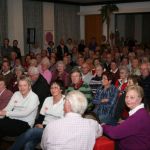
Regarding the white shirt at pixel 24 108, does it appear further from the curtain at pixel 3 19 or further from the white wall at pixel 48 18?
the white wall at pixel 48 18

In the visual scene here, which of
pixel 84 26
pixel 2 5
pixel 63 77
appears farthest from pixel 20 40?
pixel 63 77

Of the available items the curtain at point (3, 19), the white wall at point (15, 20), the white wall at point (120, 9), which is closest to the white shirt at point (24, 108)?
the curtain at point (3, 19)

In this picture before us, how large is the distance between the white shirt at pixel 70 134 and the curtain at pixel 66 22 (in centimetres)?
1116

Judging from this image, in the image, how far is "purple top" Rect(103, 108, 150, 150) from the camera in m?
2.74

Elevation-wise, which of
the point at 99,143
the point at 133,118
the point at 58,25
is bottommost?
the point at 99,143

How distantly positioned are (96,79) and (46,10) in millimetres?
7896

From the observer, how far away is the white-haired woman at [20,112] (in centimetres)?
402

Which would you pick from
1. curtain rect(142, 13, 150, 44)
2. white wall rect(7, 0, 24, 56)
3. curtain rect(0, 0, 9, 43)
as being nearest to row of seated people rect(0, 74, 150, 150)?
curtain rect(0, 0, 9, 43)

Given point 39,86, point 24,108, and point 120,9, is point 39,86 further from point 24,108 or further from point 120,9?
point 120,9

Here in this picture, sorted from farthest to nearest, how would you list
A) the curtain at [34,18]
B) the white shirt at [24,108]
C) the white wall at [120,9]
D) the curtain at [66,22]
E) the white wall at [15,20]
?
the curtain at [66,22]
the white wall at [120,9]
the curtain at [34,18]
the white wall at [15,20]
the white shirt at [24,108]

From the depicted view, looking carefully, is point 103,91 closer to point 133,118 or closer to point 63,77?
point 63,77

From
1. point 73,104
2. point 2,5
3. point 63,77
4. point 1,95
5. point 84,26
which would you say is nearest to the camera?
point 73,104

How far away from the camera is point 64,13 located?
13.9 metres

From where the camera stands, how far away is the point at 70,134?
8.36ft
